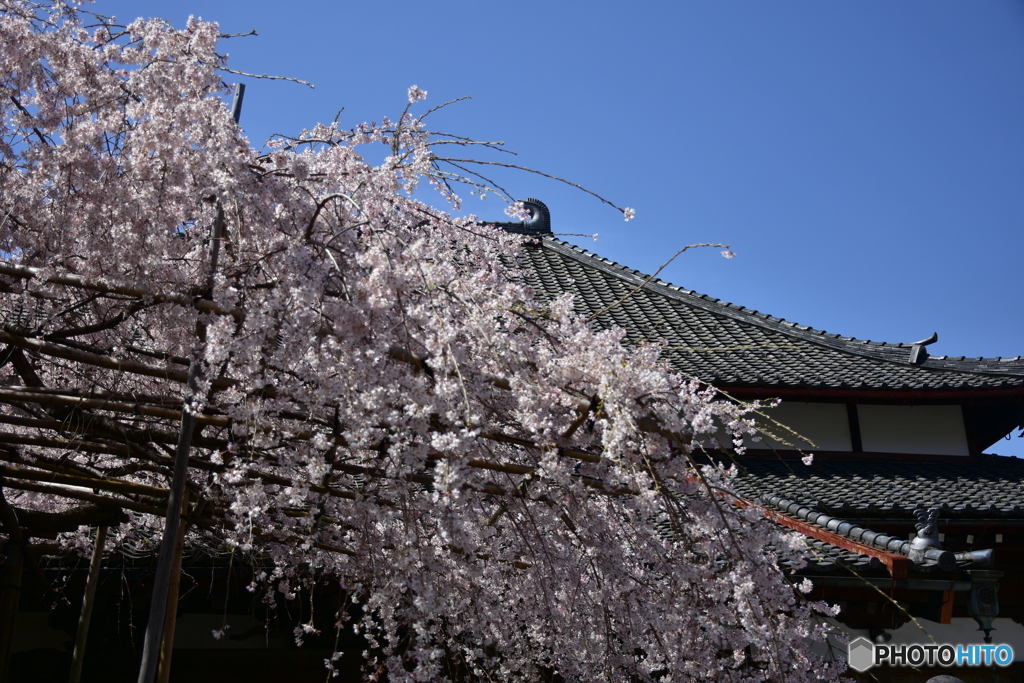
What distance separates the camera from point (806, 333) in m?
11.0

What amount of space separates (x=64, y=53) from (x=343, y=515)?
111 inches

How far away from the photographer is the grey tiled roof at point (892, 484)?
7.26 meters

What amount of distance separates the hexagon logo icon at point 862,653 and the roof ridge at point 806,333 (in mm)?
4000

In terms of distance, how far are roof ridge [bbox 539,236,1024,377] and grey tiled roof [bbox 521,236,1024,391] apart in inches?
0.5

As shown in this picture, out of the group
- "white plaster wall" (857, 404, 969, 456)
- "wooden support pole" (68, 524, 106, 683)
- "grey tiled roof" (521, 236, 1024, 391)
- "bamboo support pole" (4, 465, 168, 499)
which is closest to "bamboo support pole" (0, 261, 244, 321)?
"bamboo support pole" (4, 465, 168, 499)

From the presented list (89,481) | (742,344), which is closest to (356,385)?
(89,481)

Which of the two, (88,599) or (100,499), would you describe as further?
(88,599)

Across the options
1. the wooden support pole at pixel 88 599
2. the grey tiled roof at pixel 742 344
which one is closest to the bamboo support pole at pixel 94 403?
the wooden support pole at pixel 88 599

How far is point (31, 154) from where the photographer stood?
4.34 metres

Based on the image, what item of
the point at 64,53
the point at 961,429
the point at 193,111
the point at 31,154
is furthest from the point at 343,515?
the point at 961,429

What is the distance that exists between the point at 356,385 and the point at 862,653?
5029 millimetres

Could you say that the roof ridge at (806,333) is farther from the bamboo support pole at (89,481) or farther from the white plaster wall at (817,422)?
the bamboo support pole at (89,481)

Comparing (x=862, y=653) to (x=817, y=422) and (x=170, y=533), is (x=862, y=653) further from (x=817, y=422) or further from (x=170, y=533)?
(x=170, y=533)

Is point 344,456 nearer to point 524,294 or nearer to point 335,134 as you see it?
point 524,294
